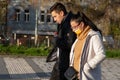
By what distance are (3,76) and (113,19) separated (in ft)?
72.4

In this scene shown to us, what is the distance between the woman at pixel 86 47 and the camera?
5023 mm

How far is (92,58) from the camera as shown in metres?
5.04

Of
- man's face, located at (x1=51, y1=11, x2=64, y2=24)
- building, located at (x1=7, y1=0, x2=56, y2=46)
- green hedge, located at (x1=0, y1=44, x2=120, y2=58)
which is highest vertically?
man's face, located at (x1=51, y1=11, x2=64, y2=24)

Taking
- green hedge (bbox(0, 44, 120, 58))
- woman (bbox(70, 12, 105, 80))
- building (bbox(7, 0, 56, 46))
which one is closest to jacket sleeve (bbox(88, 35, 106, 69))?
woman (bbox(70, 12, 105, 80))

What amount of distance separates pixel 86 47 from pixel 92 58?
0.15 m

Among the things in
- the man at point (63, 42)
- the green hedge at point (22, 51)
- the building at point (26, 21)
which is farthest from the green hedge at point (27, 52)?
the building at point (26, 21)

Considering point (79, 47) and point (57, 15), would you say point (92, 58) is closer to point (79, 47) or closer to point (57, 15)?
point (79, 47)

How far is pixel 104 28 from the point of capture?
116ft

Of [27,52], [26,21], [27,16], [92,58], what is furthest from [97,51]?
[27,16]

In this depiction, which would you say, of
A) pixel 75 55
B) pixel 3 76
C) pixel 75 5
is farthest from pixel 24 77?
pixel 75 5

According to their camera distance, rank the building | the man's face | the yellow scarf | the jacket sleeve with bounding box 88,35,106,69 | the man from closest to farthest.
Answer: the jacket sleeve with bounding box 88,35,106,69 → the yellow scarf → the man's face → the man → the building

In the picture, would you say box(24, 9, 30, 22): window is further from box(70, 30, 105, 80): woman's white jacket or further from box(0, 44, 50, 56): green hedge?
box(70, 30, 105, 80): woman's white jacket

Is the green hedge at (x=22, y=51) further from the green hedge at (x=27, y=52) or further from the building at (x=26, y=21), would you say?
the building at (x=26, y=21)

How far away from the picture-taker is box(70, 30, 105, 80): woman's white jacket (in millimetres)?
4977
